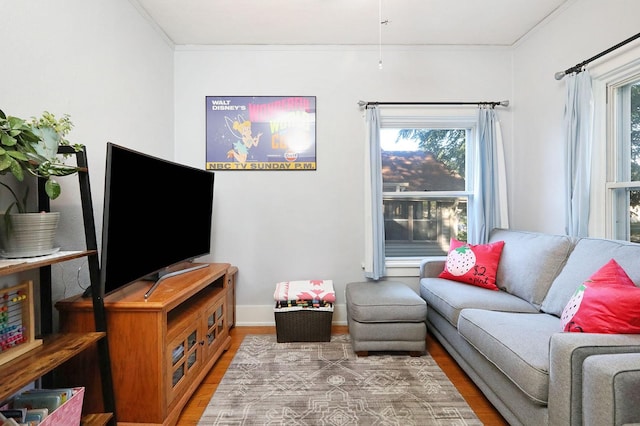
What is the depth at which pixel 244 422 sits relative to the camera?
1.63 metres

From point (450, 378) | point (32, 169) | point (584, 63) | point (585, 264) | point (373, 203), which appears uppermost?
point (584, 63)

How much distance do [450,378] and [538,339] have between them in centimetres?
78

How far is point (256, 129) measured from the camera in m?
2.92

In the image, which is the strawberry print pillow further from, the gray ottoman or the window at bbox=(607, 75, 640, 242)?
the window at bbox=(607, 75, 640, 242)

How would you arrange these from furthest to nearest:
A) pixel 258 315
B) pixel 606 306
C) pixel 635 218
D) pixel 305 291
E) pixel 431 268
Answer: pixel 258 315, pixel 431 268, pixel 305 291, pixel 635 218, pixel 606 306

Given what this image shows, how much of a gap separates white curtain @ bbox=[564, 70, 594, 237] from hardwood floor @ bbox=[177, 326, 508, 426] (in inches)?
52.6

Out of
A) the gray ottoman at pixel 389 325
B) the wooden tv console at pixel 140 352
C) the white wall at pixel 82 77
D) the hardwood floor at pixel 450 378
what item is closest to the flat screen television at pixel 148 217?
the wooden tv console at pixel 140 352

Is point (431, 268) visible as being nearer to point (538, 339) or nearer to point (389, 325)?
point (389, 325)

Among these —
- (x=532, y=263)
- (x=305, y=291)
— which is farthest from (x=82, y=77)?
(x=532, y=263)

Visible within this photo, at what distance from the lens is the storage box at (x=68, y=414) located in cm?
113

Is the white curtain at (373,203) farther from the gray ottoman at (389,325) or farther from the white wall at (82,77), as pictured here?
the white wall at (82,77)

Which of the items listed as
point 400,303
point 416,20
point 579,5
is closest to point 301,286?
point 400,303

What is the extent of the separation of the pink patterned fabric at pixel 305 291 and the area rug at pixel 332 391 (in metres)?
0.41

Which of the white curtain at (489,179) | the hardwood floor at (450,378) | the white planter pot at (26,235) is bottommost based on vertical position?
the hardwood floor at (450,378)
